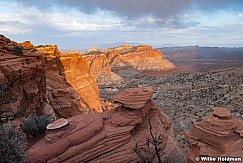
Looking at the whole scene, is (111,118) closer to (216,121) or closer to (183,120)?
(216,121)

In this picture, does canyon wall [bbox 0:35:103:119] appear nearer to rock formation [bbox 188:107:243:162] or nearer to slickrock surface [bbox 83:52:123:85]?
rock formation [bbox 188:107:243:162]

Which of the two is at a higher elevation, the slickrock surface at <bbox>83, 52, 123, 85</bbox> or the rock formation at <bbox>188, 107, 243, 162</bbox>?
the rock formation at <bbox>188, 107, 243, 162</bbox>

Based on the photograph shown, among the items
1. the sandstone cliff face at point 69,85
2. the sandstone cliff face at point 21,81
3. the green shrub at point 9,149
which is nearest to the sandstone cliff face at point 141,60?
the sandstone cliff face at point 69,85

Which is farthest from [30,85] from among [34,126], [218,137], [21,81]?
[218,137]

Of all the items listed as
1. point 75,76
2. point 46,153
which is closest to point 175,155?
point 46,153

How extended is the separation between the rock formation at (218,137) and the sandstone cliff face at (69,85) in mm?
10257

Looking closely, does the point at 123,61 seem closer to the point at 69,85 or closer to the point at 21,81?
the point at 69,85

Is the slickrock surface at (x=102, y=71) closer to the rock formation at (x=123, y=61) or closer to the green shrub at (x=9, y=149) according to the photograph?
the rock formation at (x=123, y=61)

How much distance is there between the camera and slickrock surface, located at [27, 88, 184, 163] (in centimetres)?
809

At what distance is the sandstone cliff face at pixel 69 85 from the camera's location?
55.7 ft

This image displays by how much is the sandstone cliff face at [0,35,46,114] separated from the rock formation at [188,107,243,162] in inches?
312

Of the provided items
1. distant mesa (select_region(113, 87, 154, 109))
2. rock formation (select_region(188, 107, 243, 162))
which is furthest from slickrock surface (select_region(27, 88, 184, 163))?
rock formation (select_region(188, 107, 243, 162))

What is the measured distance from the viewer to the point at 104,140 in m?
8.87

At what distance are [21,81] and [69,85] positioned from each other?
38.0ft
